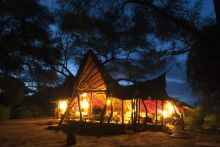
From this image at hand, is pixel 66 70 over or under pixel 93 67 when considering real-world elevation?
over

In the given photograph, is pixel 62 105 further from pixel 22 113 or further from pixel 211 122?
pixel 211 122

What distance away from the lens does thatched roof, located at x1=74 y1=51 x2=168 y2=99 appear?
16109 mm

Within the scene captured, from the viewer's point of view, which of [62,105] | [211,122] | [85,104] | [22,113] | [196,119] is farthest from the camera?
[22,113]

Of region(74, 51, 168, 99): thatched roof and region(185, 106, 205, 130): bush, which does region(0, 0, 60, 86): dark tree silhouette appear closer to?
region(74, 51, 168, 99): thatched roof

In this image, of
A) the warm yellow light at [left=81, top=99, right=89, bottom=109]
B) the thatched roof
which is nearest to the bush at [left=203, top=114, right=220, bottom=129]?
the thatched roof

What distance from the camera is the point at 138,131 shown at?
17000mm

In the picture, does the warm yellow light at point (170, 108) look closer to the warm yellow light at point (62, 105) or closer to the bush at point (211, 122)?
the bush at point (211, 122)

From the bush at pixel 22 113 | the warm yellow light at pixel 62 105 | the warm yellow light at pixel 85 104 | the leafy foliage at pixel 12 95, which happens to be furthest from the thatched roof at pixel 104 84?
the leafy foliage at pixel 12 95

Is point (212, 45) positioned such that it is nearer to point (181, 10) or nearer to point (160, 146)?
point (181, 10)

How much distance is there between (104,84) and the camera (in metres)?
17.4

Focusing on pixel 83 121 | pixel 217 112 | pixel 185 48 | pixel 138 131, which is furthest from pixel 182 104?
pixel 185 48

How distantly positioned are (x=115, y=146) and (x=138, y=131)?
5792mm

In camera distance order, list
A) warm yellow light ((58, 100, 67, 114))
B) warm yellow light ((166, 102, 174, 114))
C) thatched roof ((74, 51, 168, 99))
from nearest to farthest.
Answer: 1. thatched roof ((74, 51, 168, 99))
2. warm yellow light ((166, 102, 174, 114))
3. warm yellow light ((58, 100, 67, 114))

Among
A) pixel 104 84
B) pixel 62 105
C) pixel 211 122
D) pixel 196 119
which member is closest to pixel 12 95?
pixel 62 105
